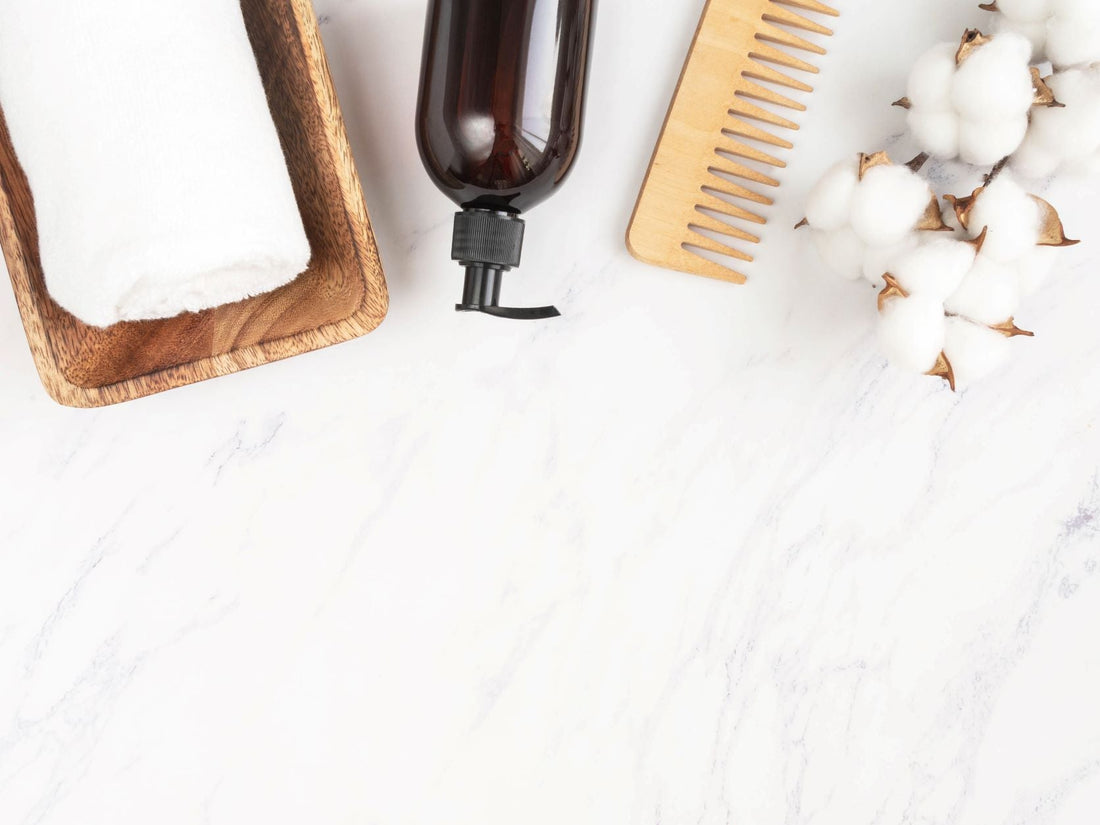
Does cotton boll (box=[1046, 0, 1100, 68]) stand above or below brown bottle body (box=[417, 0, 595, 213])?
above

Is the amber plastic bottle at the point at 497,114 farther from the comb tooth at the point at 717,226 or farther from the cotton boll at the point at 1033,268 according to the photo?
the cotton boll at the point at 1033,268

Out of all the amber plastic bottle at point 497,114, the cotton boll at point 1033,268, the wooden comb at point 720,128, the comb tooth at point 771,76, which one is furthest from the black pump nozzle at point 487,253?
the cotton boll at point 1033,268

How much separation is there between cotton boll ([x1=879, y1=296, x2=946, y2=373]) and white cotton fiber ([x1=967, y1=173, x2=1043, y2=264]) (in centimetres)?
5

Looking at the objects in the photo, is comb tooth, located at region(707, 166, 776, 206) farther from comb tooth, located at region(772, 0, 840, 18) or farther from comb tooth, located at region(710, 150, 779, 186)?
comb tooth, located at region(772, 0, 840, 18)

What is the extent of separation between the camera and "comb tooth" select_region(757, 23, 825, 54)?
Result: 1.89 ft

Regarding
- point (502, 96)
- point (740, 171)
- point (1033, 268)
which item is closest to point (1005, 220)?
point (1033, 268)

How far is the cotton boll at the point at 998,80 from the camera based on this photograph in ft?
1.64

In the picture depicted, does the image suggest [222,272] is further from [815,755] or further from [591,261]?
[815,755]

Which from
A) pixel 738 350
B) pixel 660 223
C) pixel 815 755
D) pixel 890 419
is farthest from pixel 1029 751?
pixel 660 223

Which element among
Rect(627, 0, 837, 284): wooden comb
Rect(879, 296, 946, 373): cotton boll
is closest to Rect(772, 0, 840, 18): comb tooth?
Rect(627, 0, 837, 284): wooden comb

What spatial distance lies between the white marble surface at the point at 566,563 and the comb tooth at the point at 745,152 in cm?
3

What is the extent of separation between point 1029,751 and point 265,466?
63 cm

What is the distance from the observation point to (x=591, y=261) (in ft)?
2.01

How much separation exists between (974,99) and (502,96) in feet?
0.96
